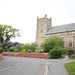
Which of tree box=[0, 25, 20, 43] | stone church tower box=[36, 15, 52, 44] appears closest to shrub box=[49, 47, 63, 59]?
tree box=[0, 25, 20, 43]

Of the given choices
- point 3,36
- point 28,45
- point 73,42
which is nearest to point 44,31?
point 28,45

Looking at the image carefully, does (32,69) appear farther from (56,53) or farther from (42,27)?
(42,27)

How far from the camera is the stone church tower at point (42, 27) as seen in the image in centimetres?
6462

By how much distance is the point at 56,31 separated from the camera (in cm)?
5812

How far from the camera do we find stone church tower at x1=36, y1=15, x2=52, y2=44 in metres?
64.6

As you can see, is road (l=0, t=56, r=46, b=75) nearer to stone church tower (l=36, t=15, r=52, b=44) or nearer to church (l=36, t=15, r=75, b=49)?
church (l=36, t=15, r=75, b=49)

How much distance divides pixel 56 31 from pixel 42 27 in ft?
35.0

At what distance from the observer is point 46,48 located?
41.9 m

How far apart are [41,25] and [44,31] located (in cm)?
453

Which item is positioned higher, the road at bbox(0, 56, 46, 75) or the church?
the church

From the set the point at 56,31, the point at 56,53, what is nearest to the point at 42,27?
the point at 56,31

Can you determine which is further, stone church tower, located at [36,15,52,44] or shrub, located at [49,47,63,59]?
stone church tower, located at [36,15,52,44]

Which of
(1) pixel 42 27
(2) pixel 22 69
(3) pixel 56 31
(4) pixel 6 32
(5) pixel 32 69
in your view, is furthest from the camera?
(1) pixel 42 27

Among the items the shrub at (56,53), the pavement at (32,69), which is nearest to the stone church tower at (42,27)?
the shrub at (56,53)
